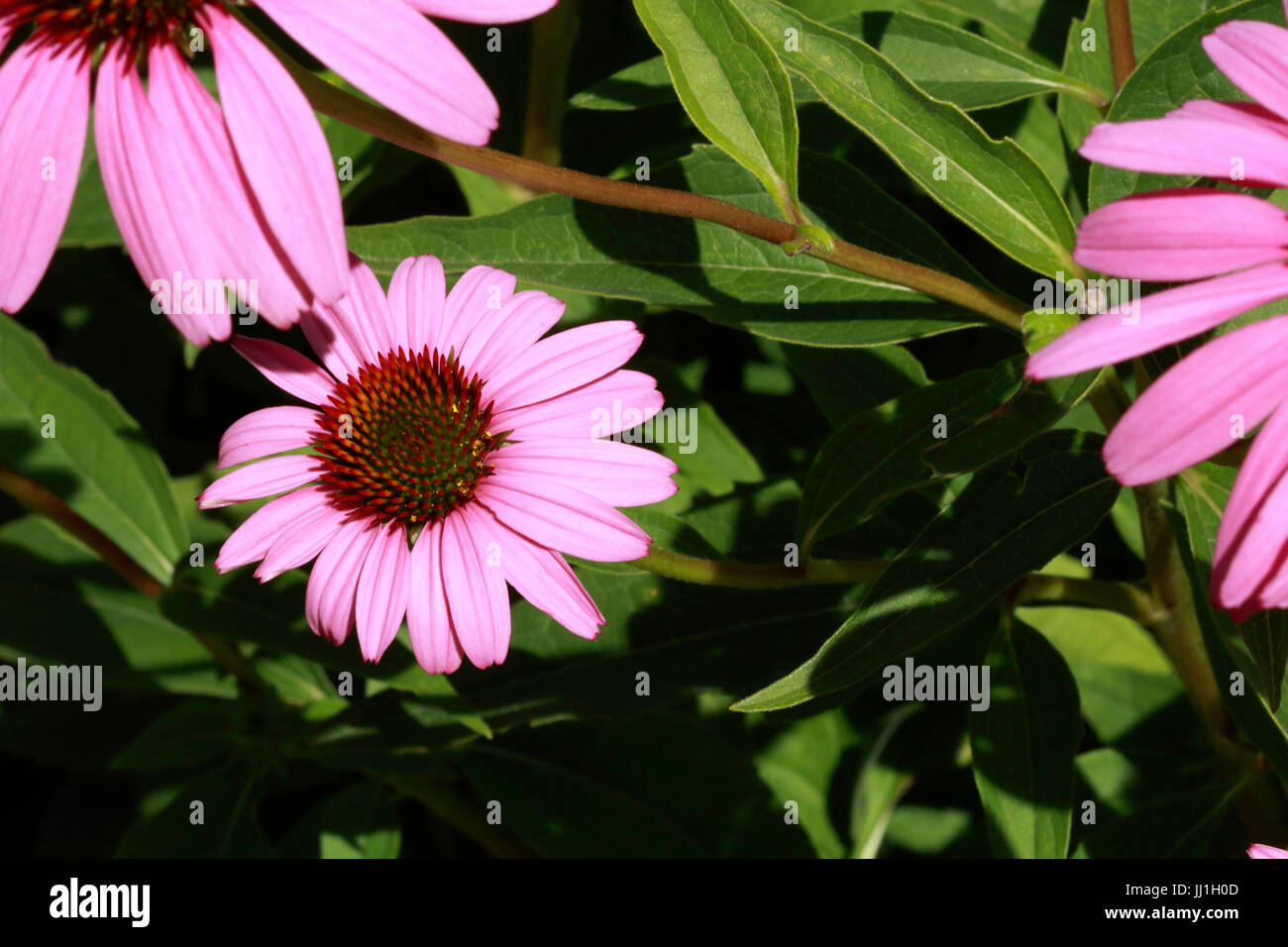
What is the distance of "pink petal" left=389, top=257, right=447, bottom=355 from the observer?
52.2 inches

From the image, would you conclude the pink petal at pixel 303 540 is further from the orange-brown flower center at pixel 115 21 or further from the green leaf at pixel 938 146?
the green leaf at pixel 938 146

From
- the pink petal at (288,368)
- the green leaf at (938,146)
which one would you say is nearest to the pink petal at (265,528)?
the pink petal at (288,368)

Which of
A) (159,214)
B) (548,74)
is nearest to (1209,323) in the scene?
(159,214)

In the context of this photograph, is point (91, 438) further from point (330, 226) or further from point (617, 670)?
point (330, 226)

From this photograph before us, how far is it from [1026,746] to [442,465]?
814 millimetres

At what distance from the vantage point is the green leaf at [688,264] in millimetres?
1365

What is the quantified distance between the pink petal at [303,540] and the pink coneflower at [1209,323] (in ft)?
2.64

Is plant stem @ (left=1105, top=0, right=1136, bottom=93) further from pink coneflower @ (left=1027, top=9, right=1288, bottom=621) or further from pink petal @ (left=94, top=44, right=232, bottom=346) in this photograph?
pink petal @ (left=94, top=44, right=232, bottom=346)

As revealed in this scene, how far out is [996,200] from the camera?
1.25m

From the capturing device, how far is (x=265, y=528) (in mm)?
1310

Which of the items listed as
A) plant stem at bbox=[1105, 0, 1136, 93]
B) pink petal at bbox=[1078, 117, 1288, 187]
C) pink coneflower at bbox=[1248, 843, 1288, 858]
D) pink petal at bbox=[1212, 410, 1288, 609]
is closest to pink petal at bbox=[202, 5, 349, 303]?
pink petal at bbox=[1078, 117, 1288, 187]
